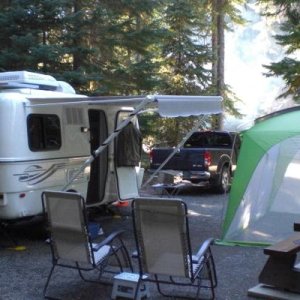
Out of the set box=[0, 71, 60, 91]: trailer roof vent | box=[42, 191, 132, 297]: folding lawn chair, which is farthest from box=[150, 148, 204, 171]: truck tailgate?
box=[42, 191, 132, 297]: folding lawn chair

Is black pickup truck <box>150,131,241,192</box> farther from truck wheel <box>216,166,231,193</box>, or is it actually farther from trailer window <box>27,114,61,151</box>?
trailer window <box>27,114,61,151</box>

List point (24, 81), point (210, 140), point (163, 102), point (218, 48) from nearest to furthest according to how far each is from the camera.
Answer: point (163, 102), point (24, 81), point (210, 140), point (218, 48)

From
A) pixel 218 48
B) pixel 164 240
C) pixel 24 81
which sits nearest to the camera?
pixel 164 240

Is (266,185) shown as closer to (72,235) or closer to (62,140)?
(62,140)

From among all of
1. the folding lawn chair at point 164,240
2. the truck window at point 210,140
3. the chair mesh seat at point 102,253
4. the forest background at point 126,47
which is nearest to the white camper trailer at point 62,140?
the chair mesh seat at point 102,253

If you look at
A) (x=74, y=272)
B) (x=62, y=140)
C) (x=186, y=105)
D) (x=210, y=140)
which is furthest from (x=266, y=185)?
(x=210, y=140)

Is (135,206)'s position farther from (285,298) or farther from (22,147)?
(22,147)

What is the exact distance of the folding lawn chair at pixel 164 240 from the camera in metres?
4.80

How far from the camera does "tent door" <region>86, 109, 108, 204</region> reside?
9305 mm

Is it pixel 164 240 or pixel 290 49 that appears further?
pixel 290 49

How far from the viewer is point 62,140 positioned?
27.1 feet

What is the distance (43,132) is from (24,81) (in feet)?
3.08

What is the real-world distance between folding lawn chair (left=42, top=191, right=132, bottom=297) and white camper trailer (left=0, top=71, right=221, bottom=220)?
6.13 ft

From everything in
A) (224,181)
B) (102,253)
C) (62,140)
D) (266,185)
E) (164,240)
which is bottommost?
(224,181)
